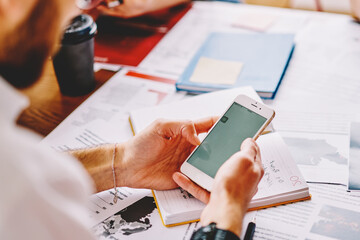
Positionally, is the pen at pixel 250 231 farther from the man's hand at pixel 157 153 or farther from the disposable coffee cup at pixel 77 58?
the disposable coffee cup at pixel 77 58

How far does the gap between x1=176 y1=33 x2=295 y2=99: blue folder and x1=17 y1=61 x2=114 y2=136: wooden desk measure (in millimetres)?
Answer: 275

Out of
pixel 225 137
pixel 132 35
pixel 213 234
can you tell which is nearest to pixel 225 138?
pixel 225 137

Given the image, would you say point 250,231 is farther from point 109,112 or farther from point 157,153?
point 109,112

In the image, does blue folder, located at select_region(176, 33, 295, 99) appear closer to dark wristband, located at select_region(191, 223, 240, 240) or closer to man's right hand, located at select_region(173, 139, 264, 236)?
man's right hand, located at select_region(173, 139, 264, 236)

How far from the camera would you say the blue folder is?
102 centimetres

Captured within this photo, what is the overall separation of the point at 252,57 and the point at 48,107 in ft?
1.90

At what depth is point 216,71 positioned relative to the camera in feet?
3.53

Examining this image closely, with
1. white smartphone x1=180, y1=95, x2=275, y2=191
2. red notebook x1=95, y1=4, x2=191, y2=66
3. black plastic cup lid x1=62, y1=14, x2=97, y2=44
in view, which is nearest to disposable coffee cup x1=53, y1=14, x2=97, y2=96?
black plastic cup lid x1=62, y1=14, x2=97, y2=44

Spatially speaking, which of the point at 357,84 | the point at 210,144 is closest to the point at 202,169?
the point at 210,144

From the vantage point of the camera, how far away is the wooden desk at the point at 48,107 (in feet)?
3.21

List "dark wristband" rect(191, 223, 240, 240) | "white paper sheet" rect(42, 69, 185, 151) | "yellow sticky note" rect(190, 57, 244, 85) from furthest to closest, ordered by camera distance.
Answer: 1. "yellow sticky note" rect(190, 57, 244, 85)
2. "white paper sheet" rect(42, 69, 185, 151)
3. "dark wristband" rect(191, 223, 240, 240)

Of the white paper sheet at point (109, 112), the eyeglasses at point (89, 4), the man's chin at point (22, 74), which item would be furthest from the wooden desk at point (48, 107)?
the man's chin at point (22, 74)

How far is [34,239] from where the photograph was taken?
1.39ft

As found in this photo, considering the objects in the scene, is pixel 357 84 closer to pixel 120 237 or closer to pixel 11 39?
pixel 120 237
